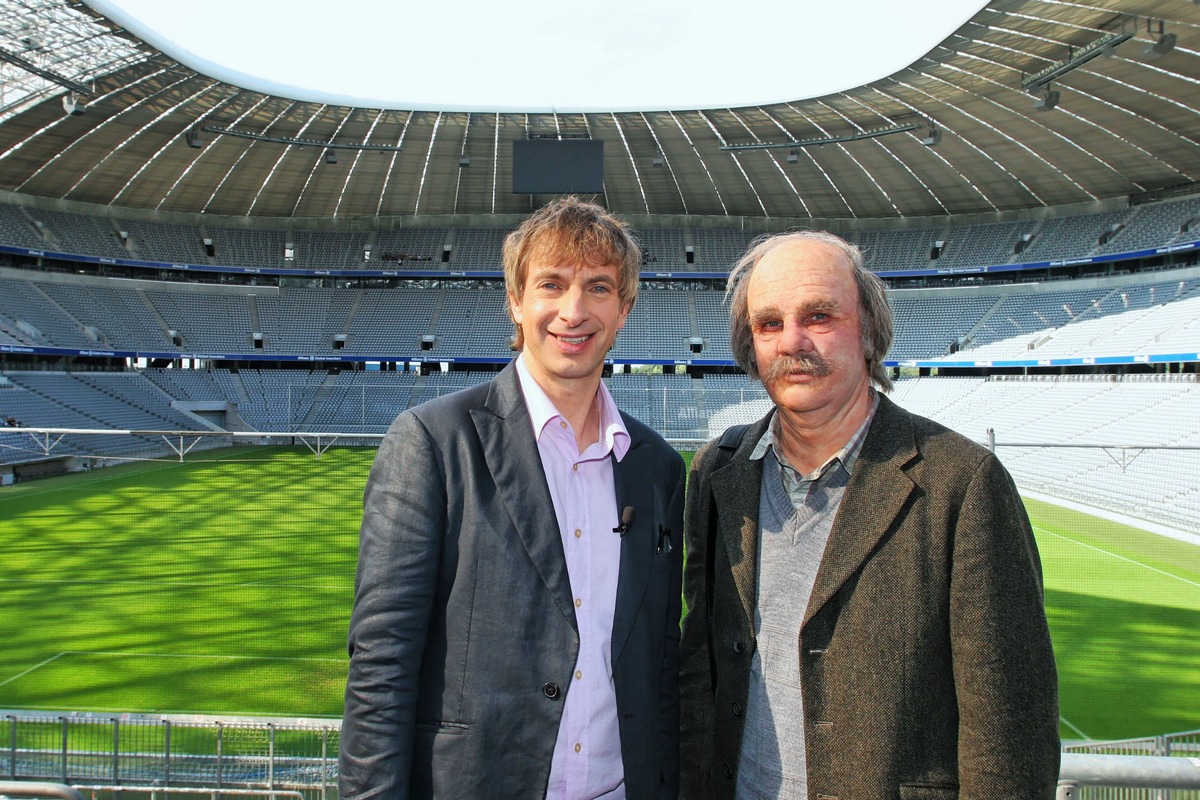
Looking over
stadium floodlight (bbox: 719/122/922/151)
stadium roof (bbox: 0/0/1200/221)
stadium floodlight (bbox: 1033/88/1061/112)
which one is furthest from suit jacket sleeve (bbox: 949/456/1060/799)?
stadium floodlight (bbox: 719/122/922/151)

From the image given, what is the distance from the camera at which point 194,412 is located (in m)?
36.2

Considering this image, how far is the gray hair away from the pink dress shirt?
0.50m

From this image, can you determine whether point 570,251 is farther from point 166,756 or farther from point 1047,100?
point 1047,100

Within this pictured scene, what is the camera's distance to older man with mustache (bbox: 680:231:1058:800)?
1.71 meters

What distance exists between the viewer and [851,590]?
1893 millimetres

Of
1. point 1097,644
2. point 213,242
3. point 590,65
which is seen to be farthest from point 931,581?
point 213,242


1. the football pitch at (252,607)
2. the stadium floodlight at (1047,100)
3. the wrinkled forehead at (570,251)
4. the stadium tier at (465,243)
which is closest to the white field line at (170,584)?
the football pitch at (252,607)

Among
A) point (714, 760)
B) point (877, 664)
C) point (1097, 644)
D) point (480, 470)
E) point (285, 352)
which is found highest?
point (285, 352)

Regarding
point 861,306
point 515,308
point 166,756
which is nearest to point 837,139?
point 166,756

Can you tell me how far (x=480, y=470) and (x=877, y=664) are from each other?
3.65 feet

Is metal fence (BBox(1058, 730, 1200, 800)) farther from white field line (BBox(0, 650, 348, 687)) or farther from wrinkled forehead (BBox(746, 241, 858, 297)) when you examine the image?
white field line (BBox(0, 650, 348, 687))

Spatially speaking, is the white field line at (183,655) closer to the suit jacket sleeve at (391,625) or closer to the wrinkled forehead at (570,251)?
the suit jacket sleeve at (391,625)

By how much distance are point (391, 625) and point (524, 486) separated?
48 cm

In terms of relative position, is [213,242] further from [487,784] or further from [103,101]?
[487,784]
